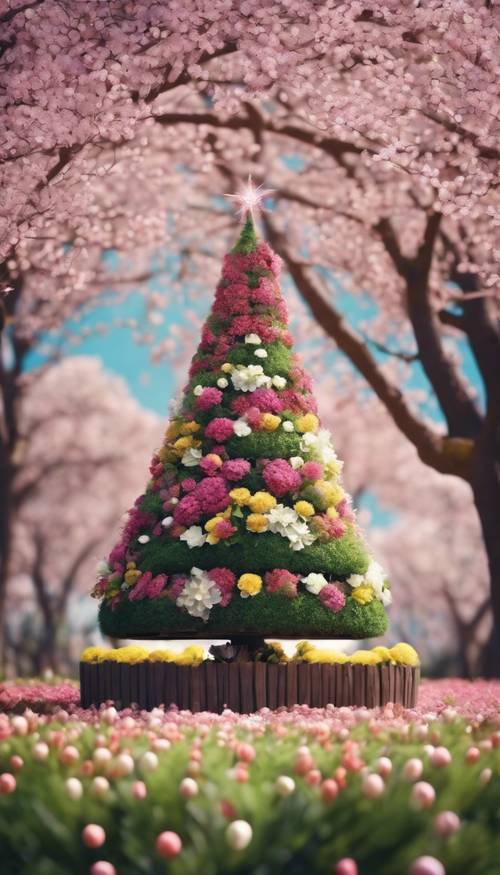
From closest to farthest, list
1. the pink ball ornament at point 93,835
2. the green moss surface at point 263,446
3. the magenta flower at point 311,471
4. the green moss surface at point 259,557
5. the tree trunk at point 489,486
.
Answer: the pink ball ornament at point 93,835 < the green moss surface at point 259,557 < the magenta flower at point 311,471 < the green moss surface at point 263,446 < the tree trunk at point 489,486

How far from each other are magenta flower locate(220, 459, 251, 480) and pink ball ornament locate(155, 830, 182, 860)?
622cm

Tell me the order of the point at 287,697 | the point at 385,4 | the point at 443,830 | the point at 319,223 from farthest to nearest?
the point at 319,223 < the point at 385,4 < the point at 287,697 < the point at 443,830

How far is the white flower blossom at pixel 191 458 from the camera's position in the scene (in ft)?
38.9

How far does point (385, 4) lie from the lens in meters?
13.2

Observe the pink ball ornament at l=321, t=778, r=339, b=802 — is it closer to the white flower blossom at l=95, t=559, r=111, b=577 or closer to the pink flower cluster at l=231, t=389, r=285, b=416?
the pink flower cluster at l=231, t=389, r=285, b=416

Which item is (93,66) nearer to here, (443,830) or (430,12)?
(430,12)

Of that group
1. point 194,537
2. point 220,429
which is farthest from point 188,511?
point 220,429

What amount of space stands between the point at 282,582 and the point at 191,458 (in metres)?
1.77

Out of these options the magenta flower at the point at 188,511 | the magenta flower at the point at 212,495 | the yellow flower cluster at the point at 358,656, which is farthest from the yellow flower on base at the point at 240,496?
the yellow flower cluster at the point at 358,656

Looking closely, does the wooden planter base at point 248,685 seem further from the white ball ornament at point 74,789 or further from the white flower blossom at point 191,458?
the white ball ornament at point 74,789

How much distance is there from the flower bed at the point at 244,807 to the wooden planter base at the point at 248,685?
4.51 m

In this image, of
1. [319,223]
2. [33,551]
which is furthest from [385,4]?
[33,551]

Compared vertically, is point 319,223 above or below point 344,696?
above

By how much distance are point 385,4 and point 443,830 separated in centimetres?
1038
